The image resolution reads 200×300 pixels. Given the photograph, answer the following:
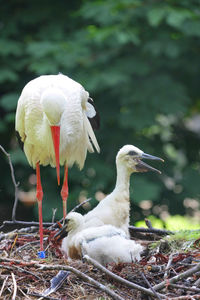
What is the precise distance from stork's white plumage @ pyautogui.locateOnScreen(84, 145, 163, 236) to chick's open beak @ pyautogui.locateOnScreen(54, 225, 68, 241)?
0.20 meters

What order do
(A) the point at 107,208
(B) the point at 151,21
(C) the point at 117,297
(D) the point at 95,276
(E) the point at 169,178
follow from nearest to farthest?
(C) the point at 117,297
(D) the point at 95,276
(A) the point at 107,208
(B) the point at 151,21
(E) the point at 169,178

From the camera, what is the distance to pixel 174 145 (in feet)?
37.5

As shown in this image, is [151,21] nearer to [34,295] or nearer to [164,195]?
[164,195]

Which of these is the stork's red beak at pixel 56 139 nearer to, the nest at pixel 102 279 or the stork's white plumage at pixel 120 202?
the stork's white plumage at pixel 120 202

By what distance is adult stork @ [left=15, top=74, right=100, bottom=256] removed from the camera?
6.02 m

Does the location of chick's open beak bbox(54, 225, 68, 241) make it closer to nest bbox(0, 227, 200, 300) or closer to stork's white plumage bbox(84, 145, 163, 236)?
stork's white plumage bbox(84, 145, 163, 236)

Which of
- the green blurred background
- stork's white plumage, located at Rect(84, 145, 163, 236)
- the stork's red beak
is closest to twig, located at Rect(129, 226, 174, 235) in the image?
stork's white plumage, located at Rect(84, 145, 163, 236)

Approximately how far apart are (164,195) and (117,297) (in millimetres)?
5996

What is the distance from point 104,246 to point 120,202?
0.87 metres

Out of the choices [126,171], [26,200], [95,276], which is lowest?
[26,200]

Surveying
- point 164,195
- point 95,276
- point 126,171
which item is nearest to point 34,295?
point 95,276

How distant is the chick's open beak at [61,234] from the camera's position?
580 centimetres

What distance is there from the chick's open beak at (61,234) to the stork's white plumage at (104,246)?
24 centimetres

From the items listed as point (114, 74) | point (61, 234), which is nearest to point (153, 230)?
point (61, 234)
